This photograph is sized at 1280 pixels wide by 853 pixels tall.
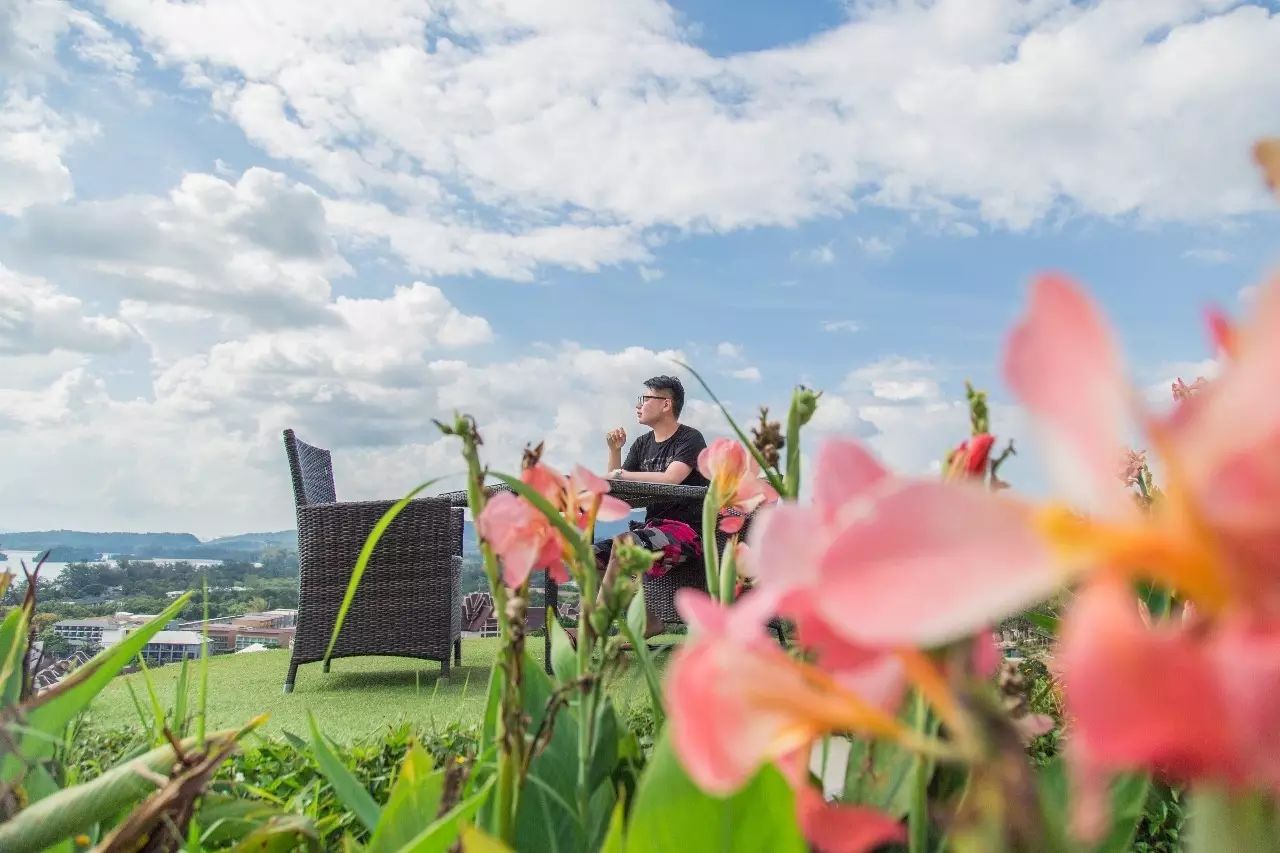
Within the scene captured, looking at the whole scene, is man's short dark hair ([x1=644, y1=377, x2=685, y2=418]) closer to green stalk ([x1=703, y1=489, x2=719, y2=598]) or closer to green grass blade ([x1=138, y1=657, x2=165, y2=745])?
green grass blade ([x1=138, y1=657, x2=165, y2=745])

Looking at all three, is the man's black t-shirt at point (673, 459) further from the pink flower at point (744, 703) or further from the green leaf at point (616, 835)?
the pink flower at point (744, 703)

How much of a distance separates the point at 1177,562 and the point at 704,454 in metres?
0.52

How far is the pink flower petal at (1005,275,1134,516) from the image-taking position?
0.17 m

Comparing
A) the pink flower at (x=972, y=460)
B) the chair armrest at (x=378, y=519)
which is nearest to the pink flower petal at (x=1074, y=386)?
the pink flower at (x=972, y=460)

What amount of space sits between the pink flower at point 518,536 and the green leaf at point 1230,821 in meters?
0.37

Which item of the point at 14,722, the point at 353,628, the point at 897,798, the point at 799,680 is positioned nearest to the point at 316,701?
the point at 353,628

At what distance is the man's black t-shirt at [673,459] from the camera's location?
527cm

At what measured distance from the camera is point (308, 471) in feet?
18.3

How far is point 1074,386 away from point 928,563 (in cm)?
4

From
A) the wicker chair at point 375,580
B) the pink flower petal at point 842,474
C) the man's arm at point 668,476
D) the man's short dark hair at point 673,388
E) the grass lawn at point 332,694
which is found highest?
the man's short dark hair at point 673,388

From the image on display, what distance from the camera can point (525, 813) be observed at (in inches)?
22.8

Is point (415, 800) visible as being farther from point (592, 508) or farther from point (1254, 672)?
point (1254, 672)

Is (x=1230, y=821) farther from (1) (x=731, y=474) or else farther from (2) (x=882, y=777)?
(1) (x=731, y=474)

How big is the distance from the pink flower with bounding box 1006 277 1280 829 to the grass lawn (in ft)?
10.7
